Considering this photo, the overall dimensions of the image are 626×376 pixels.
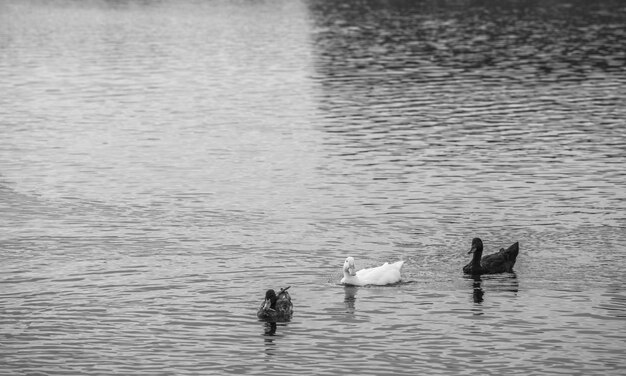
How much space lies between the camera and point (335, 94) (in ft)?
285

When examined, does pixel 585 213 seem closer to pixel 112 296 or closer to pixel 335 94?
pixel 112 296

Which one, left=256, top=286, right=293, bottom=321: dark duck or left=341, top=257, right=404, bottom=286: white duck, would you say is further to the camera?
left=341, top=257, right=404, bottom=286: white duck

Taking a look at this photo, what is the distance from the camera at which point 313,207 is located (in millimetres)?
52312

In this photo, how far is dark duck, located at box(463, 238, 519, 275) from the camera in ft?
135

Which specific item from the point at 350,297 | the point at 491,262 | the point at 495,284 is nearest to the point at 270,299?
the point at 350,297

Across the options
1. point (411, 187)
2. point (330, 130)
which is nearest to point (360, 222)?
point (411, 187)

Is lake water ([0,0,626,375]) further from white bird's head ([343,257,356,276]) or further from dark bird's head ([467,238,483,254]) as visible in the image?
dark bird's head ([467,238,483,254])

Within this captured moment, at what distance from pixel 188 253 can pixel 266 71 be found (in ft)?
185

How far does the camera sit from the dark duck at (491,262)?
4106 centimetres

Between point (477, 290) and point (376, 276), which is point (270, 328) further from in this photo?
point (477, 290)

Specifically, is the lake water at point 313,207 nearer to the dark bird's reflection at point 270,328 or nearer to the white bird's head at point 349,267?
the dark bird's reflection at point 270,328

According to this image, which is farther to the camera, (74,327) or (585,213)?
(585,213)

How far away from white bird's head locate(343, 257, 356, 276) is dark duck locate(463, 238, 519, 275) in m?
3.96

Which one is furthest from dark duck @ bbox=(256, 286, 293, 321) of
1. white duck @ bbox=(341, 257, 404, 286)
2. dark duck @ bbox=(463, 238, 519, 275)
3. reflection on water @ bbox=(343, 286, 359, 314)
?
dark duck @ bbox=(463, 238, 519, 275)
